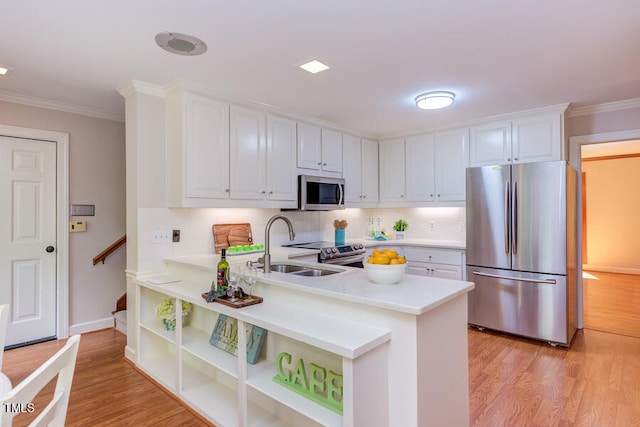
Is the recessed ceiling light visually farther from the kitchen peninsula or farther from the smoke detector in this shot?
the kitchen peninsula

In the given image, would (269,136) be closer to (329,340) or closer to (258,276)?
(258,276)

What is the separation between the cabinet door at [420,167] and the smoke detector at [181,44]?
3104mm

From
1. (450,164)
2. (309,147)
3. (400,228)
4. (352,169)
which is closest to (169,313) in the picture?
(309,147)

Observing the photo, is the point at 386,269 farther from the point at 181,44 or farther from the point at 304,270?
the point at 181,44

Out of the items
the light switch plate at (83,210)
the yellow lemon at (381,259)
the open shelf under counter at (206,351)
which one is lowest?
the open shelf under counter at (206,351)

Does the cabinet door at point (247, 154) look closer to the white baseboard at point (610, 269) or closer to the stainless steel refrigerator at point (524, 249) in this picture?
the stainless steel refrigerator at point (524, 249)

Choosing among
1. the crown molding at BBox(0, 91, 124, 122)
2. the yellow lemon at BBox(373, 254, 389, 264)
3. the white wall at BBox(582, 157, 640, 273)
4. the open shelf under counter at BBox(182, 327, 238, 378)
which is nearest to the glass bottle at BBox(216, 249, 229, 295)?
the open shelf under counter at BBox(182, 327, 238, 378)

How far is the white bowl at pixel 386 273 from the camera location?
1.85 m

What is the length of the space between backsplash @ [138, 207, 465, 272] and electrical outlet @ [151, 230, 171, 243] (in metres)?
0.02

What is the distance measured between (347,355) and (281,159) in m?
2.64

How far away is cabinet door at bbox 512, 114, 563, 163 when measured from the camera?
3568mm

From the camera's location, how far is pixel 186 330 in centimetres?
279

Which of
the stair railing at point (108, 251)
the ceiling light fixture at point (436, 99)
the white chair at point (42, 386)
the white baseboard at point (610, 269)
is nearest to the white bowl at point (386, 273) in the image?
the white chair at point (42, 386)

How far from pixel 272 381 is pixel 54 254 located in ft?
9.80
